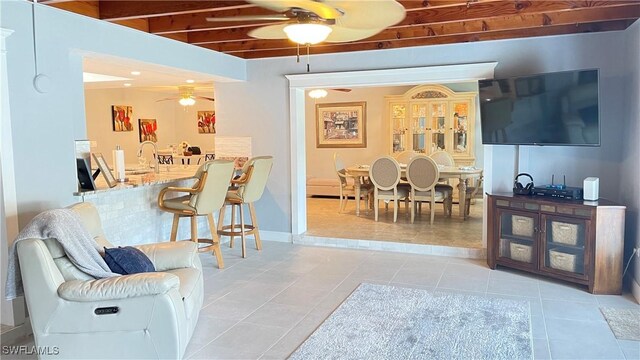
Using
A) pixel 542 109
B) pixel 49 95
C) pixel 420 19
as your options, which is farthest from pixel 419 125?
pixel 49 95

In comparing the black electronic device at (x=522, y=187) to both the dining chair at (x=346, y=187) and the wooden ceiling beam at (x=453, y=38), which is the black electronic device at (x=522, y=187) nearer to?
the wooden ceiling beam at (x=453, y=38)

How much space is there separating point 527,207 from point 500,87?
116cm

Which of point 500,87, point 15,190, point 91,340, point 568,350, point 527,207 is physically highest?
point 500,87

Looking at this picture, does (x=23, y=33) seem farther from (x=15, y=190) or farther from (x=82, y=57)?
(x=15, y=190)

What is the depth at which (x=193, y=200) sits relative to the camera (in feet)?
14.3

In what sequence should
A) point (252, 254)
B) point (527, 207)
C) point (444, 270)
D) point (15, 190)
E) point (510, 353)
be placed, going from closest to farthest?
point (510, 353) → point (15, 190) → point (527, 207) → point (444, 270) → point (252, 254)

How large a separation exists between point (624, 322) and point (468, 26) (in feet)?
9.31

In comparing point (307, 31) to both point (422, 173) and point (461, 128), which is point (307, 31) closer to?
point (422, 173)

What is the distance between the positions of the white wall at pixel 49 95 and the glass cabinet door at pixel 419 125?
579 centimetres

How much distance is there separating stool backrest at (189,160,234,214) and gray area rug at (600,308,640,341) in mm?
3344

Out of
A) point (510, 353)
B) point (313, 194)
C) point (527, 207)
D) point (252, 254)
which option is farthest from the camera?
point (313, 194)

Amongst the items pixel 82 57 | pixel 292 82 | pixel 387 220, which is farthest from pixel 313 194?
pixel 82 57

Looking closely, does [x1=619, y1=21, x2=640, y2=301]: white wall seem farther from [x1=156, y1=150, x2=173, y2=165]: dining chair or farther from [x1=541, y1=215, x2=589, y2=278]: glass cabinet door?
[x1=156, y1=150, x2=173, y2=165]: dining chair

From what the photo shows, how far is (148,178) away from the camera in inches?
191
